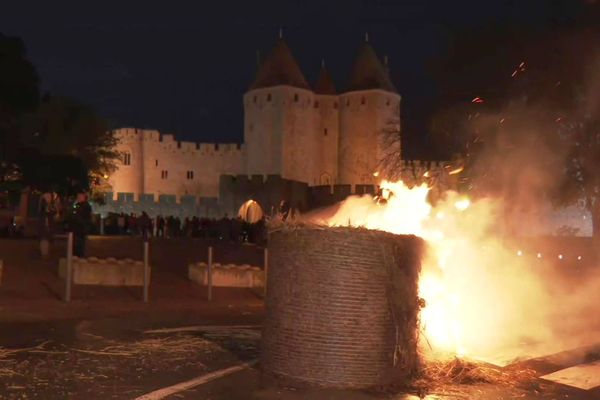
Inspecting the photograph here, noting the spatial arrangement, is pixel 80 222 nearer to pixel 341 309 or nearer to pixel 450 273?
pixel 450 273

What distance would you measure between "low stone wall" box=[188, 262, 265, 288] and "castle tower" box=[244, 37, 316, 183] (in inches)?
2185

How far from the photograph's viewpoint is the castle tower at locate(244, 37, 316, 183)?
75625mm

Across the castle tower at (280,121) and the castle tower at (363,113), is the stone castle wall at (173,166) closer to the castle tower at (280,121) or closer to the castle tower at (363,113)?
the castle tower at (280,121)

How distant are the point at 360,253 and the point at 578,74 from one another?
12.7 metres

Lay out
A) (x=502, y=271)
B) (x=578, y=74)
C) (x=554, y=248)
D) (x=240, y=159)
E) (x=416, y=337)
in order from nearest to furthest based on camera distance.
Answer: (x=416, y=337) → (x=502, y=271) → (x=578, y=74) → (x=554, y=248) → (x=240, y=159)

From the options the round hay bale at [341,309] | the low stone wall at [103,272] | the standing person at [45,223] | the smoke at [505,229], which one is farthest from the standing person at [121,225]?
the round hay bale at [341,309]

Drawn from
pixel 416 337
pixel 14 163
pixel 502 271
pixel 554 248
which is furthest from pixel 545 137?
pixel 14 163

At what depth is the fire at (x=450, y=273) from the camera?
329 inches

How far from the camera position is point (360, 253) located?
6.59m

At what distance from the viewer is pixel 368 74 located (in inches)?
3110

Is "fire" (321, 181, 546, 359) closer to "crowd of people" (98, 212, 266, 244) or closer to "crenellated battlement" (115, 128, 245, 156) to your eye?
"crowd of people" (98, 212, 266, 244)

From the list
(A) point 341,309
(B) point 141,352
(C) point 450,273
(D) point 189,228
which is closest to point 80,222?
(B) point 141,352

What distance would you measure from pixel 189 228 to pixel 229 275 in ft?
60.9

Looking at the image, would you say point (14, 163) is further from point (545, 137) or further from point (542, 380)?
point (542, 380)
